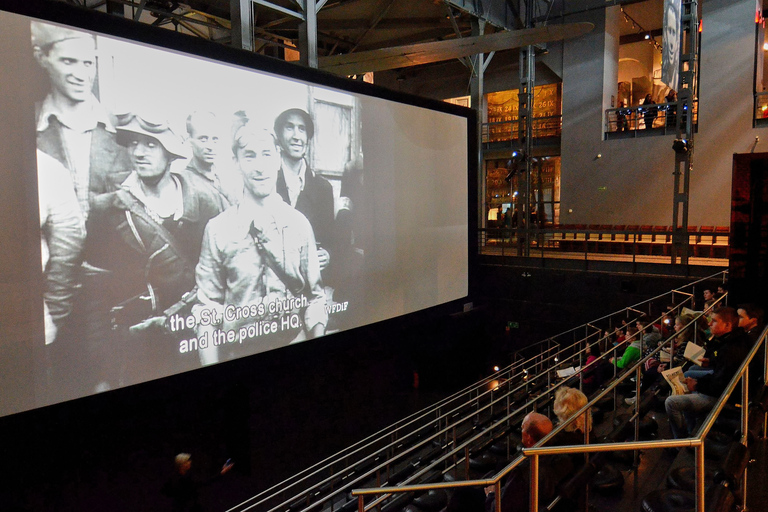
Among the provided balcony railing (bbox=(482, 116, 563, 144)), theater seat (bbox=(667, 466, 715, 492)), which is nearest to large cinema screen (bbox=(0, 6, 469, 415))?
theater seat (bbox=(667, 466, 715, 492))

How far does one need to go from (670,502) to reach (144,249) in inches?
162

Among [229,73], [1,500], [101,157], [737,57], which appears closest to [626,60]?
[737,57]

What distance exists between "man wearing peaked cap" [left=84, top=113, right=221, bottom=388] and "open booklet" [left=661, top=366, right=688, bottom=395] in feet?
13.5

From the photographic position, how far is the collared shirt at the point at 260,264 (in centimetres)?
491

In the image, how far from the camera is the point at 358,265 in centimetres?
661

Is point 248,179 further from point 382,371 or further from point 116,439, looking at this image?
point 382,371

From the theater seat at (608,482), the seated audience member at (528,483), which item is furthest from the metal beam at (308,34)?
the seated audience member at (528,483)

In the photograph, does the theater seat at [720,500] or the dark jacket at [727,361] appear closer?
the theater seat at [720,500]

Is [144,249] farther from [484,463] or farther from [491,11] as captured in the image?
[491,11]

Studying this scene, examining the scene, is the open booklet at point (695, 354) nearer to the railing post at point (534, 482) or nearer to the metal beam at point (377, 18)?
the railing post at point (534, 482)

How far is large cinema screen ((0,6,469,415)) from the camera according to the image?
3818 millimetres

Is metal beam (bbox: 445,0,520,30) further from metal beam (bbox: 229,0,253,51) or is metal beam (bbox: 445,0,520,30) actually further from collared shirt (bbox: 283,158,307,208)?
collared shirt (bbox: 283,158,307,208)

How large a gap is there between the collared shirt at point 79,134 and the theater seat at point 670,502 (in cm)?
423

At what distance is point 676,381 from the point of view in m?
4.34
